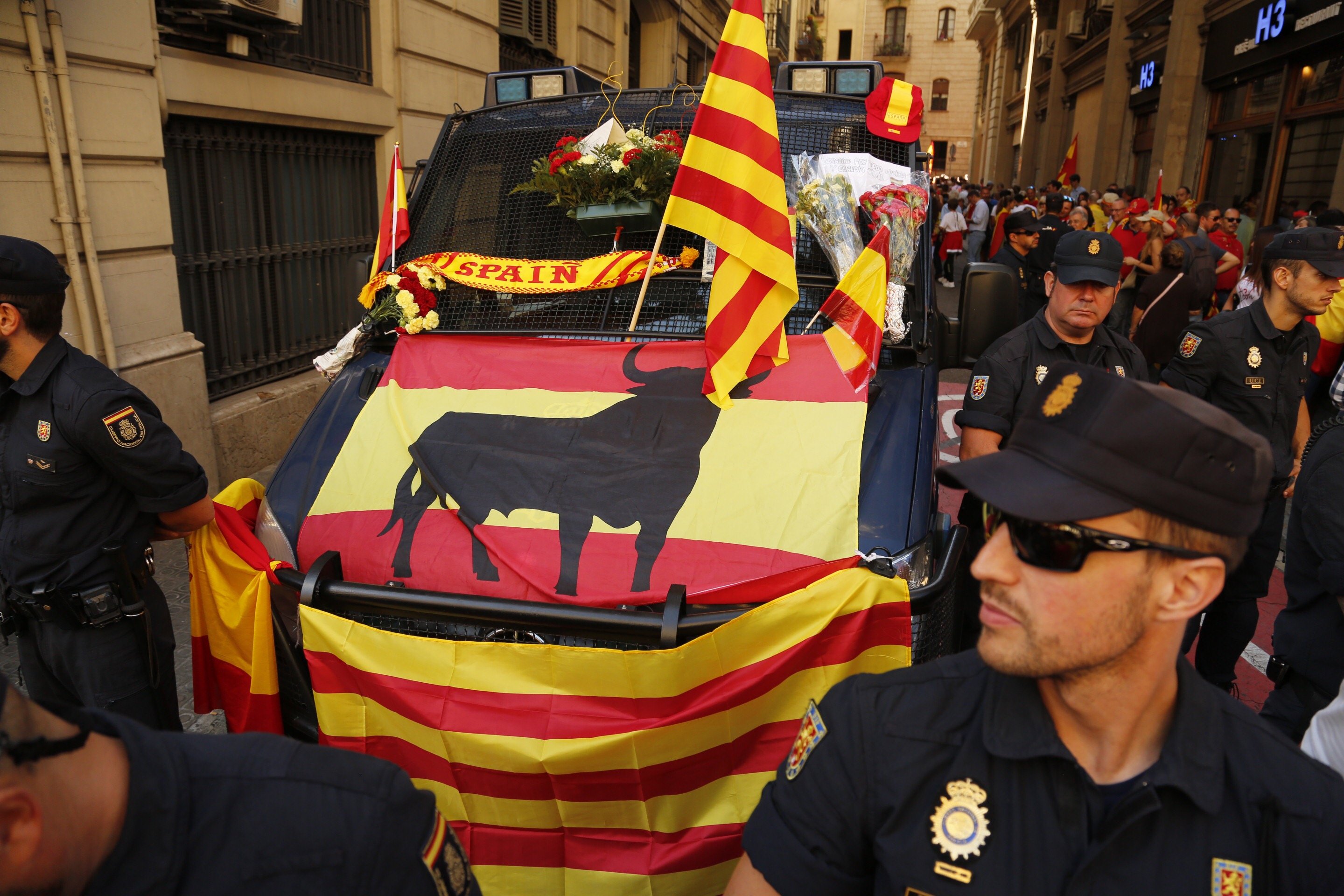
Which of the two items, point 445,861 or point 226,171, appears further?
point 226,171

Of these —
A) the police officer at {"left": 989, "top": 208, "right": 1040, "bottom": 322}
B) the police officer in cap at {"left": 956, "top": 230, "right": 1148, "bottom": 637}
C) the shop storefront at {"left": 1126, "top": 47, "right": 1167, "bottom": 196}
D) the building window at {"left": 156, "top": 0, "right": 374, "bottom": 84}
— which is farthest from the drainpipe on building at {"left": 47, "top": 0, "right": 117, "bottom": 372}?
the shop storefront at {"left": 1126, "top": 47, "right": 1167, "bottom": 196}

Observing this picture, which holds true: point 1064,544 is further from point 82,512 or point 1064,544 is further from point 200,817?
point 82,512

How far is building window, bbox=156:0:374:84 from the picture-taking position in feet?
20.9

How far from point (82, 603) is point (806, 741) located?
7.47 feet

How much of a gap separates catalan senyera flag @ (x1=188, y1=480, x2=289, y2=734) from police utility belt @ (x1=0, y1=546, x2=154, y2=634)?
20 centimetres

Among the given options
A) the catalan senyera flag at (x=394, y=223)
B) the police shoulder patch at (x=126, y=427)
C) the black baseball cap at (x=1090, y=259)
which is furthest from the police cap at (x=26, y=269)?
the black baseball cap at (x=1090, y=259)

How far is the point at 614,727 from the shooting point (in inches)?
96.4

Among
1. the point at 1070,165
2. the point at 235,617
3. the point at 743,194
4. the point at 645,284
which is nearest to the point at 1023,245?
the point at 743,194

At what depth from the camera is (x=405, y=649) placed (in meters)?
2.55

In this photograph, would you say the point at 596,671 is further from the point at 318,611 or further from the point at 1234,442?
the point at 1234,442

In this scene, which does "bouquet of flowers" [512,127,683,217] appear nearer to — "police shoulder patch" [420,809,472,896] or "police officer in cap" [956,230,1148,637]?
"police officer in cap" [956,230,1148,637]

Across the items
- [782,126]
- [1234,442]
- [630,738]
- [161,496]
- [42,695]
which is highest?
[782,126]

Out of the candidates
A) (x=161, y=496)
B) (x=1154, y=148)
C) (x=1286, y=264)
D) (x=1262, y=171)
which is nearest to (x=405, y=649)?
(x=161, y=496)

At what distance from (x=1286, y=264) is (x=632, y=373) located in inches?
113
